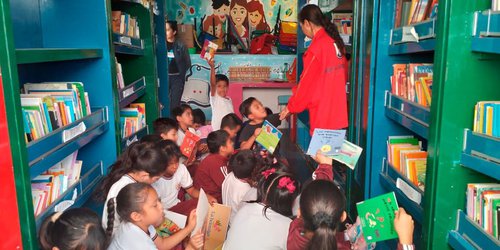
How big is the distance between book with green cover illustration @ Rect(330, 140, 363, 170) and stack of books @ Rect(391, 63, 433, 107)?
428 millimetres

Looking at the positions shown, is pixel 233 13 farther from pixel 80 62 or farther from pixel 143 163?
pixel 143 163

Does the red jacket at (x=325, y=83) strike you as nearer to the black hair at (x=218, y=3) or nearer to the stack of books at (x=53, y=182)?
the stack of books at (x=53, y=182)

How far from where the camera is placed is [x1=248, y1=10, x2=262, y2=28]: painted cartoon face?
28.0 feet

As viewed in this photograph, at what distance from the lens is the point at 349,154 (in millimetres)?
2609

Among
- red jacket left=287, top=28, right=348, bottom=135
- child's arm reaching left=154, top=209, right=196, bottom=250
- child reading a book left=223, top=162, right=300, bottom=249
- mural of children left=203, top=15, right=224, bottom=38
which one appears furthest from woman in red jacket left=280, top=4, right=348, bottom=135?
mural of children left=203, top=15, right=224, bottom=38

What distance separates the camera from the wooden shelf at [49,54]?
200cm

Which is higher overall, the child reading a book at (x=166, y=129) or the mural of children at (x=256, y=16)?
the mural of children at (x=256, y=16)

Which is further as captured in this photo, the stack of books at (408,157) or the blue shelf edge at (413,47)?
the stack of books at (408,157)

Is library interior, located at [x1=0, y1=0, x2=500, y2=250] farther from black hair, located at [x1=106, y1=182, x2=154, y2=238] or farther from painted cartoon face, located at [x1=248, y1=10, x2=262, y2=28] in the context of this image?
painted cartoon face, located at [x1=248, y1=10, x2=262, y2=28]

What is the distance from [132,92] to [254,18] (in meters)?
4.82

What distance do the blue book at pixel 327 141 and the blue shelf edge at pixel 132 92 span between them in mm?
1757

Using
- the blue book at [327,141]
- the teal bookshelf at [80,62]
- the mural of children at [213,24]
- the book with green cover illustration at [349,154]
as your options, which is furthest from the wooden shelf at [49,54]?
the mural of children at [213,24]

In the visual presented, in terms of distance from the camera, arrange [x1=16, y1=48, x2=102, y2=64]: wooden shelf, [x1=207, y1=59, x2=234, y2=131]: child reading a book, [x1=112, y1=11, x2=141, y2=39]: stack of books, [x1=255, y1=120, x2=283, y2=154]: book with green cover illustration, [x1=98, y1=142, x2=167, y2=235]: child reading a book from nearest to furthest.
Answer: [x1=16, y1=48, x2=102, y2=64]: wooden shelf < [x1=98, y1=142, x2=167, y2=235]: child reading a book < [x1=255, y1=120, x2=283, y2=154]: book with green cover illustration < [x1=112, y1=11, x2=141, y2=39]: stack of books < [x1=207, y1=59, x2=234, y2=131]: child reading a book

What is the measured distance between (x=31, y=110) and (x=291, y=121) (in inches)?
Answer: 186
